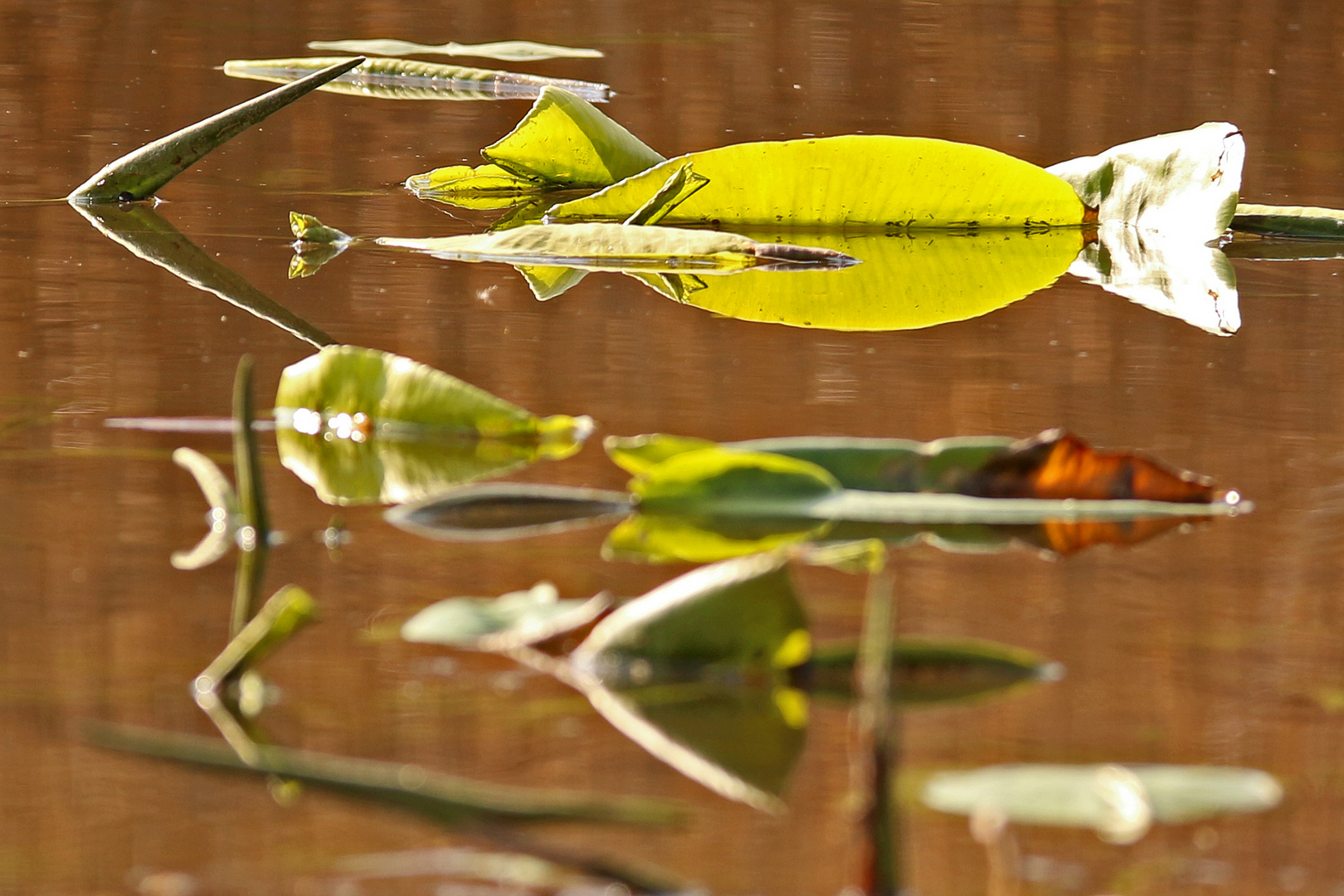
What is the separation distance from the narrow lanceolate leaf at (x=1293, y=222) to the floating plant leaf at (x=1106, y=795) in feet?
5.35

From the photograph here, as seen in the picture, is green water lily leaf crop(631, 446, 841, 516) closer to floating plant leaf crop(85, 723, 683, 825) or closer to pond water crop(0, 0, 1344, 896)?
pond water crop(0, 0, 1344, 896)

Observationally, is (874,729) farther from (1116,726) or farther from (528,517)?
(528,517)

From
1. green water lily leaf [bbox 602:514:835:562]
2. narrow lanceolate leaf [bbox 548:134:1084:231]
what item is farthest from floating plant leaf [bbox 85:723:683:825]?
narrow lanceolate leaf [bbox 548:134:1084:231]

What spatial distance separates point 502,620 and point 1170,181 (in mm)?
1537

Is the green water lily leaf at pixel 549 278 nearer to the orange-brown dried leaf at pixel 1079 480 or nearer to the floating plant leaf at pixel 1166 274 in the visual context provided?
the floating plant leaf at pixel 1166 274

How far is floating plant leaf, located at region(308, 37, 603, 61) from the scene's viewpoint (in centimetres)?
355

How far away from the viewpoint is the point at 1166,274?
6.52 ft

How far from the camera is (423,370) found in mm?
1234

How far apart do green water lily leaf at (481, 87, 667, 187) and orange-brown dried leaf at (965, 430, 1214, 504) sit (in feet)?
4.18

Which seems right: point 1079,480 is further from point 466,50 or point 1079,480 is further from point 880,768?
point 466,50

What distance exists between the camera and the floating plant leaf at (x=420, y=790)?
644mm

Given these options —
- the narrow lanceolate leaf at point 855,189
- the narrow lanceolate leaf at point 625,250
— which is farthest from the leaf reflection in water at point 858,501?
the narrow lanceolate leaf at point 855,189

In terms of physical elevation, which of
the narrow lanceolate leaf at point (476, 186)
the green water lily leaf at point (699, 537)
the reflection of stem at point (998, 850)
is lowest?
the reflection of stem at point (998, 850)

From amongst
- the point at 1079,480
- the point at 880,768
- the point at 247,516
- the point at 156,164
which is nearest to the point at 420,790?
the point at 880,768
